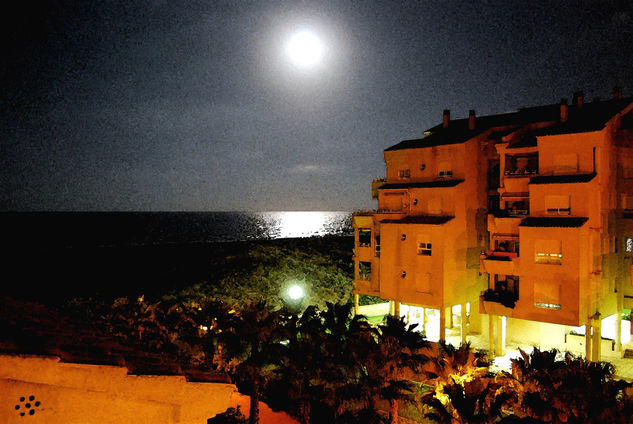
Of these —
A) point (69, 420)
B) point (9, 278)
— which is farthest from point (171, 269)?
point (69, 420)

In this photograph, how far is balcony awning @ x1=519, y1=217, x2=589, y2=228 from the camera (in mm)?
26517

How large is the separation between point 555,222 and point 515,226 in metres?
3.64

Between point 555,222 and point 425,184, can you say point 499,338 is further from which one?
point 425,184

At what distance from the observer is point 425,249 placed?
108ft

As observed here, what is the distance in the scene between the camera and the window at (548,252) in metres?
27.5

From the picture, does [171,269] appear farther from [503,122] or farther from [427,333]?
[503,122]

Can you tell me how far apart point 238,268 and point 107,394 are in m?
62.8

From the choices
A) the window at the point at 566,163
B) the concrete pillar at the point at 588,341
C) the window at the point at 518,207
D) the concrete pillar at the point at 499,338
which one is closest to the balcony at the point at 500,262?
the window at the point at 518,207

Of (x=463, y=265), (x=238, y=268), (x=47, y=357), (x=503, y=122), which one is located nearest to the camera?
(x=47, y=357)

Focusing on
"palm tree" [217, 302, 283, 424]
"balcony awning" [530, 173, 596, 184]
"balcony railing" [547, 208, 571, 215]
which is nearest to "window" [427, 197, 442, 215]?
"balcony awning" [530, 173, 596, 184]

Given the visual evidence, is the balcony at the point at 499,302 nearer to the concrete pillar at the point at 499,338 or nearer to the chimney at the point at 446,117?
the concrete pillar at the point at 499,338

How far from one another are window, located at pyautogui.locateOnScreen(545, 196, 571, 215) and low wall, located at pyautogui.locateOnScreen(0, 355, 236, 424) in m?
27.9

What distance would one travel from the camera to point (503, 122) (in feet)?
120

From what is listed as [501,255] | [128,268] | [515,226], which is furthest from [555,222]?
[128,268]
